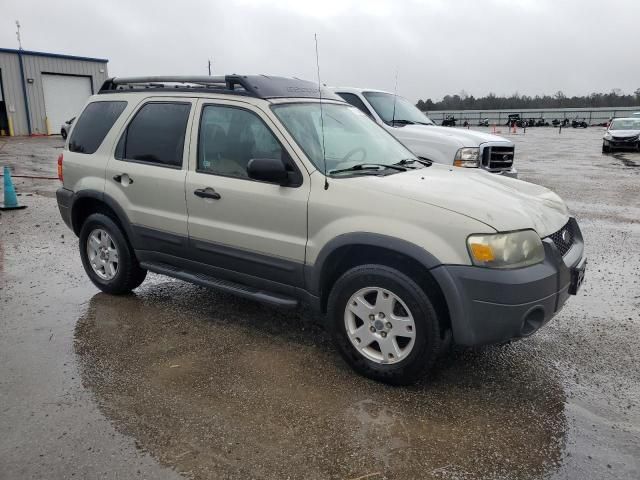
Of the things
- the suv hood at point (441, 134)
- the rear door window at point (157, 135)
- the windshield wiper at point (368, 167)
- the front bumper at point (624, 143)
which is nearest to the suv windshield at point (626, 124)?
the front bumper at point (624, 143)

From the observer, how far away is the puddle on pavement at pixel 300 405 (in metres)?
2.77

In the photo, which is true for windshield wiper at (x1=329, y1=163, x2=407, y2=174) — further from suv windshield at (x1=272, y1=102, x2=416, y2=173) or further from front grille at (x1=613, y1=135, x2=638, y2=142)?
front grille at (x1=613, y1=135, x2=638, y2=142)

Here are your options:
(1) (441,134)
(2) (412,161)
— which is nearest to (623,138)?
(1) (441,134)

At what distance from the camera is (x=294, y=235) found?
3773 mm

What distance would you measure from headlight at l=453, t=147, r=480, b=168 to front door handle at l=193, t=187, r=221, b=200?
4.81 metres

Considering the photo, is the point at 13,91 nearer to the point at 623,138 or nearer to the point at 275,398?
the point at 623,138

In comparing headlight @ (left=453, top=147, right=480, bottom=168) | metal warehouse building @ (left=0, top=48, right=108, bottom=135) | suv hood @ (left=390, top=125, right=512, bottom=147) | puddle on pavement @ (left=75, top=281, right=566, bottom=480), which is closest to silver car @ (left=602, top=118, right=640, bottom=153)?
suv hood @ (left=390, top=125, right=512, bottom=147)

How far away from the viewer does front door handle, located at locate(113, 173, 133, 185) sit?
15.5ft

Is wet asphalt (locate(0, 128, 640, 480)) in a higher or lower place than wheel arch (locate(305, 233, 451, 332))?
lower

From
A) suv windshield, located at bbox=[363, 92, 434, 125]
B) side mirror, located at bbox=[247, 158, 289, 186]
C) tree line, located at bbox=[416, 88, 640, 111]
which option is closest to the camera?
side mirror, located at bbox=[247, 158, 289, 186]

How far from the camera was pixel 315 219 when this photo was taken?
12.0 feet

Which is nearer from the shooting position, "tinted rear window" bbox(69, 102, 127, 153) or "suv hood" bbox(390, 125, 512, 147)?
"tinted rear window" bbox(69, 102, 127, 153)

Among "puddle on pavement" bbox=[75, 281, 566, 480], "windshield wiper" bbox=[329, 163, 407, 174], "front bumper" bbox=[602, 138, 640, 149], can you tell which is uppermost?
"windshield wiper" bbox=[329, 163, 407, 174]

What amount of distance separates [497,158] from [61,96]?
3252cm
